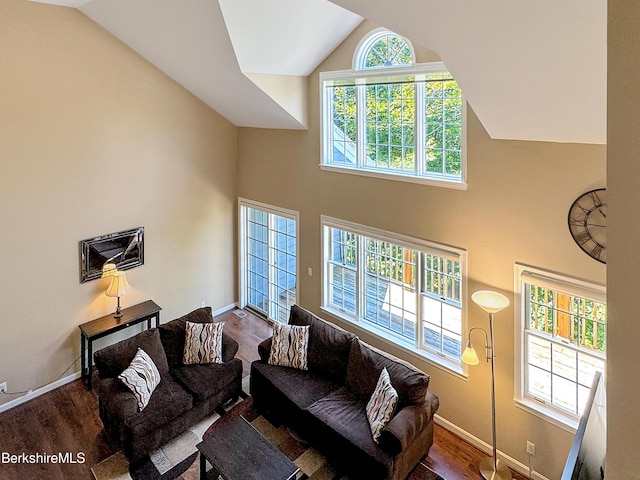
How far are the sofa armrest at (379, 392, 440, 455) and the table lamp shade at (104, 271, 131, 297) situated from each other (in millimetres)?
3969

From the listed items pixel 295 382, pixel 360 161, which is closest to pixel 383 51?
pixel 360 161

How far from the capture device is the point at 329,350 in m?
5.12

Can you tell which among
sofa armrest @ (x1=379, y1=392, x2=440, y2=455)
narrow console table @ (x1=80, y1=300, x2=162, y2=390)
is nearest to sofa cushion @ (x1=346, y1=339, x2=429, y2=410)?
sofa armrest @ (x1=379, y1=392, x2=440, y2=455)

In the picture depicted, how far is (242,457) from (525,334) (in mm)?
2958

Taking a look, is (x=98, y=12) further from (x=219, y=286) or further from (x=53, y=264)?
(x=219, y=286)

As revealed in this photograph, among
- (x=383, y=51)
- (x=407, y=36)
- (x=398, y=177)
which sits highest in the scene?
(x=383, y=51)

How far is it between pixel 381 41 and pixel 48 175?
4384mm

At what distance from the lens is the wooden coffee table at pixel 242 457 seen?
145 inches

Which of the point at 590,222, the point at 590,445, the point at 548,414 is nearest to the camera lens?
the point at 590,445

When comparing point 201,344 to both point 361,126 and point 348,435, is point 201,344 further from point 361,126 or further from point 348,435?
point 361,126

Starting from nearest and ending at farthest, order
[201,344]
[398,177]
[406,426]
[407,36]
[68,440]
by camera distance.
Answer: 1. [407,36]
2. [406,426]
3. [68,440]
4. [398,177]
5. [201,344]

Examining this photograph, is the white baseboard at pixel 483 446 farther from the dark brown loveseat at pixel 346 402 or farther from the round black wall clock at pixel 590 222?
the round black wall clock at pixel 590 222

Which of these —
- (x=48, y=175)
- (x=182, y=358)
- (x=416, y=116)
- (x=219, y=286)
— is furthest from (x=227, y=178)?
(x=416, y=116)

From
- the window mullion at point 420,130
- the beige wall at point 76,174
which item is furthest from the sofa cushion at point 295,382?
the window mullion at point 420,130
